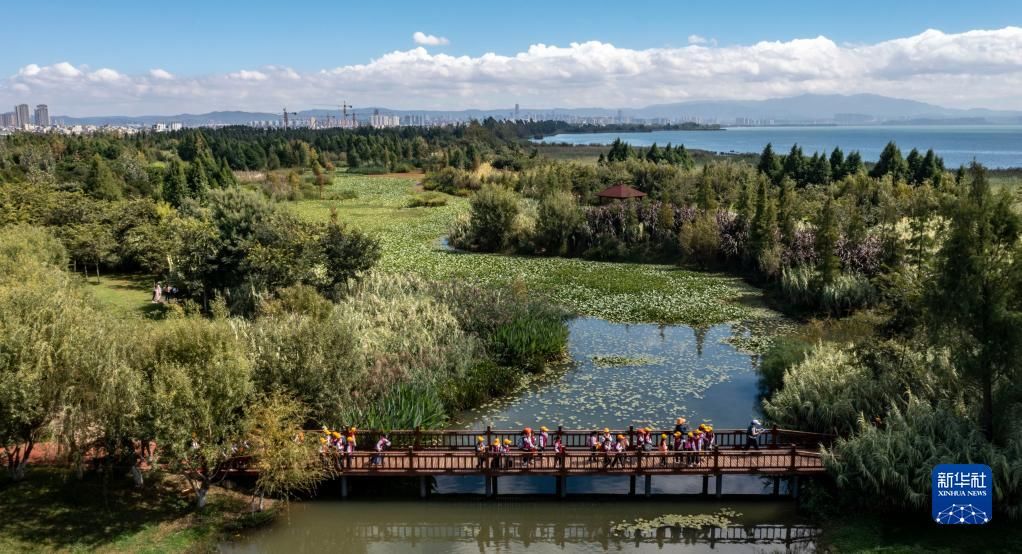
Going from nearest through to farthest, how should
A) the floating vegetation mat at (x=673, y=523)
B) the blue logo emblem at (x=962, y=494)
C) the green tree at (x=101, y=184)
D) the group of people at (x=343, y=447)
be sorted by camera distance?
the blue logo emblem at (x=962, y=494)
the floating vegetation mat at (x=673, y=523)
the group of people at (x=343, y=447)
the green tree at (x=101, y=184)

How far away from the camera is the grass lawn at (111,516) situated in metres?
13.6

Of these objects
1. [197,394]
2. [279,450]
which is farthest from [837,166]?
[197,394]

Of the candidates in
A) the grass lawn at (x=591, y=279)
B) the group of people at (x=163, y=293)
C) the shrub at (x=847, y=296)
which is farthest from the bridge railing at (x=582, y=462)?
the group of people at (x=163, y=293)

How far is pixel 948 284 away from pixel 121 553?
17.3m

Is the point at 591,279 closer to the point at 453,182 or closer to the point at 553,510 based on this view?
the point at 553,510

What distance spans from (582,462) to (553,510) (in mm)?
1257

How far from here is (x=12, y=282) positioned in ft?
66.4

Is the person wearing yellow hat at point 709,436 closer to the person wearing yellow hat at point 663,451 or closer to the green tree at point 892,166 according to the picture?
the person wearing yellow hat at point 663,451

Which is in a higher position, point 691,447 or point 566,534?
point 691,447

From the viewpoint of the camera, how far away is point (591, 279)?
122ft

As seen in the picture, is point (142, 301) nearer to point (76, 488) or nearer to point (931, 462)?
point (76, 488)

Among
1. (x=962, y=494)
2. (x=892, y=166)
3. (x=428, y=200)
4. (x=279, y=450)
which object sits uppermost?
(x=892, y=166)

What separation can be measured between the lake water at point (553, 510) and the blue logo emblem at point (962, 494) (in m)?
2.47

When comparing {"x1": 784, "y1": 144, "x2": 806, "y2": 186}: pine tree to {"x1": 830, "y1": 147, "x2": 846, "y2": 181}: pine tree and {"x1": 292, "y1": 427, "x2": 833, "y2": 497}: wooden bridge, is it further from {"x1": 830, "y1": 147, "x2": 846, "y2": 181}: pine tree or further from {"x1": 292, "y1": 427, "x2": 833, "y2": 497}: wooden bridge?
{"x1": 292, "y1": 427, "x2": 833, "y2": 497}: wooden bridge
